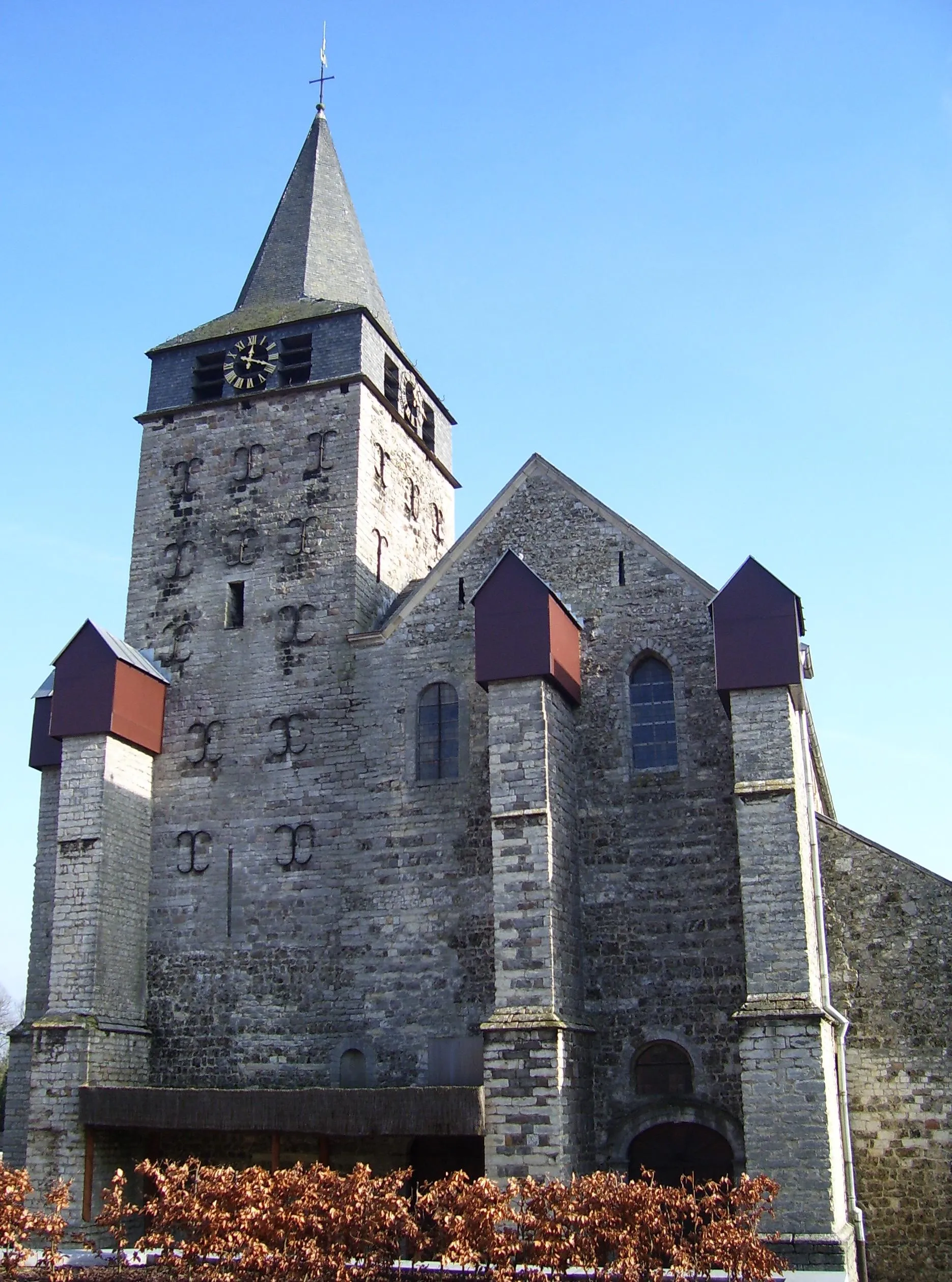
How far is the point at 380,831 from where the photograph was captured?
65.7 ft

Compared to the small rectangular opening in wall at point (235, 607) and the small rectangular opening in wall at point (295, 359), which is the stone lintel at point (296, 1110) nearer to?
the small rectangular opening in wall at point (235, 607)

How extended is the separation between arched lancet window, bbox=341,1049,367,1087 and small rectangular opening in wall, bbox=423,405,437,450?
41.8ft

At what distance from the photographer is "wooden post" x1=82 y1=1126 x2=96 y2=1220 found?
18.4 metres

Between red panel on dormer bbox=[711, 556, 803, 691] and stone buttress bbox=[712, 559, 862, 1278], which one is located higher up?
red panel on dormer bbox=[711, 556, 803, 691]

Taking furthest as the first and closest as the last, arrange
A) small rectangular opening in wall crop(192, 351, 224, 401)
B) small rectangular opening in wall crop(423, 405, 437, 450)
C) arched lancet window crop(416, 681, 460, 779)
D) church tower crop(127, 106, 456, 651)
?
small rectangular opening in wall crop(423, 405, 437, 450), small rectangular opening in wall crop(192, 351, 224, 401), church tower crop(127, 106, 456, 651), arched lancet window crop(416, 681, 460, 779)

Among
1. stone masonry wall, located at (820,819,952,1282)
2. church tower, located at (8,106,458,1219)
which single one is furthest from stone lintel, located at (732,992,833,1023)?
church tower, located at (8,106,458,1219)

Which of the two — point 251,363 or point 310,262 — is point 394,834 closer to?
point 251,363

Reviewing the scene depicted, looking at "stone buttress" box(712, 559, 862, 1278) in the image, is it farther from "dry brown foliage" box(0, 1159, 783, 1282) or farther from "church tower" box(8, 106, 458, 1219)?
"church tower" box(8, 106, 458, 1219)

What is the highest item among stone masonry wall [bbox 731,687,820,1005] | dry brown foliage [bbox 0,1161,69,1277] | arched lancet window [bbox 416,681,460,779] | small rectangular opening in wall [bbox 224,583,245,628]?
small rectangular opening in wall [bbox 224,583,245,628]

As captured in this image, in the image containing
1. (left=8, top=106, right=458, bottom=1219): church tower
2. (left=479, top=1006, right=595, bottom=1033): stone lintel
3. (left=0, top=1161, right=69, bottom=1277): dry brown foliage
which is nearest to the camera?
(left=0, top=1161, right=69, bottom=1277): dry brown foliage

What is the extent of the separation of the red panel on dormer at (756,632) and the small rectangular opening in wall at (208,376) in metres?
11.5

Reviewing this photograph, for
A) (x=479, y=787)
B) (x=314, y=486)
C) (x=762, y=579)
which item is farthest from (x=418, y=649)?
(x=762, y=579)

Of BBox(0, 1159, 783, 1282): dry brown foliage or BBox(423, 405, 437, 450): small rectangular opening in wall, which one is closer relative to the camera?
BBox(0, 1159, 783, 1282): dry brown foliage

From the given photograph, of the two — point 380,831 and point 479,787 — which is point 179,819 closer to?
point 380,831
